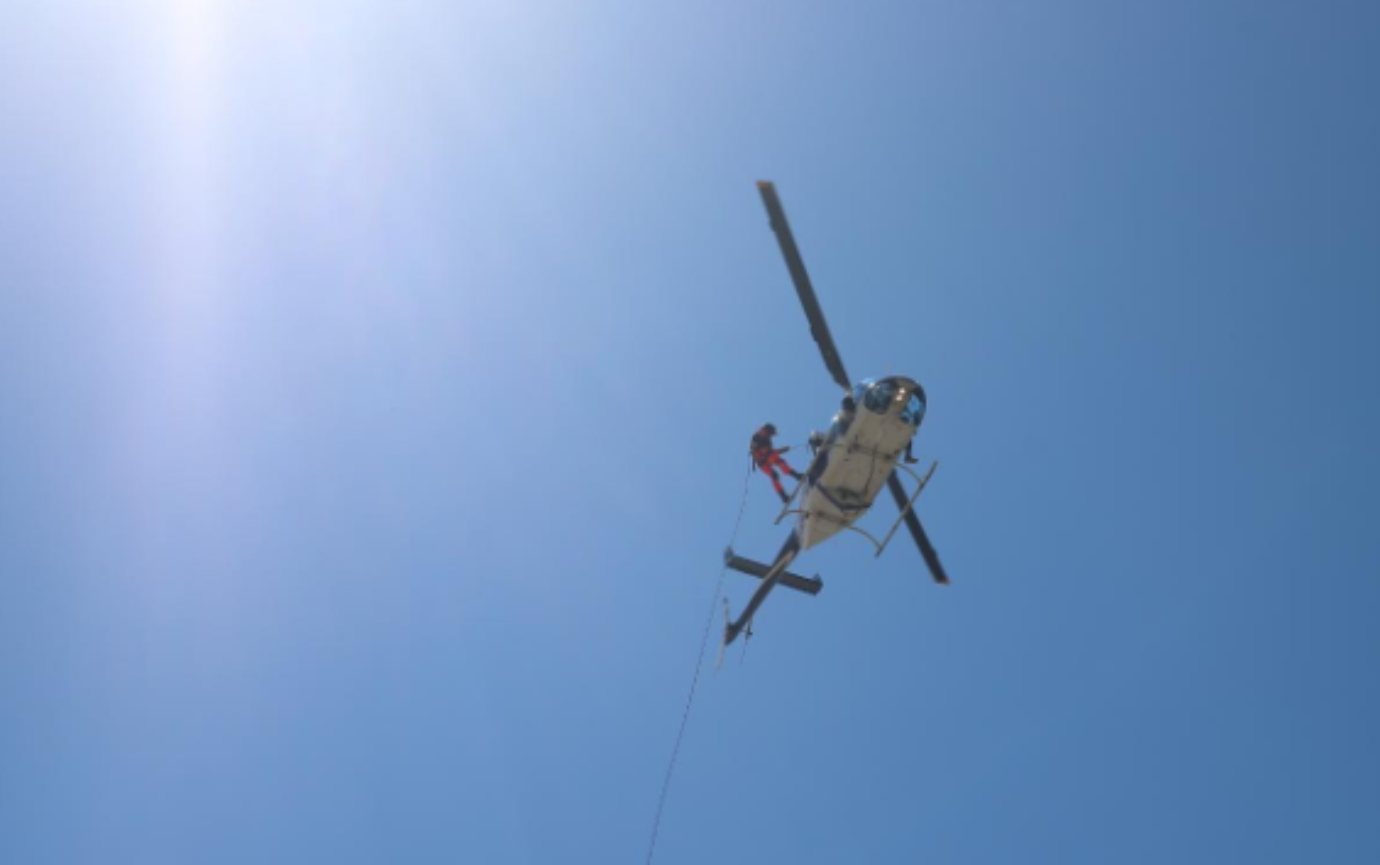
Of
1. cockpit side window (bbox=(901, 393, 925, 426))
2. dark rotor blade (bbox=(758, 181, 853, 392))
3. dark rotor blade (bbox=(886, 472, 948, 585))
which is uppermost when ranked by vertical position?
dark rotor blade (bbox=(758, 181, 853, 392))

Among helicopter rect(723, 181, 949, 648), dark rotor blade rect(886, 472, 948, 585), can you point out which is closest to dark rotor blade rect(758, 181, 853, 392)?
helicopter rect(723, 181, 949, 648)

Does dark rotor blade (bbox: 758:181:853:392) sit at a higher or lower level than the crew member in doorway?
higher

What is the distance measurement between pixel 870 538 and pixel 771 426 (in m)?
2.62

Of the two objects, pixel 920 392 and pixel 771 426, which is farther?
pixel 771 426

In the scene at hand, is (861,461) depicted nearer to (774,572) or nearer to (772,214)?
(774,572)

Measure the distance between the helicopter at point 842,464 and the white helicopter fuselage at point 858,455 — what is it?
1 cm

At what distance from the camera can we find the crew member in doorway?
16.6m

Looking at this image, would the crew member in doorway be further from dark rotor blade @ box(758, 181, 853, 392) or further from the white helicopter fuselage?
dark rotor blade @ box(758, 181, 853, 392)

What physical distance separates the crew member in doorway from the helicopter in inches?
15.5

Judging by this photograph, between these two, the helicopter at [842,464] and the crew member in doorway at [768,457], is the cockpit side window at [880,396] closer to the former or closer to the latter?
the helicopter at [842,464]

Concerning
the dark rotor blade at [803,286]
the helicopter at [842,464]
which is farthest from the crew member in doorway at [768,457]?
the dark rotor blade at [803,286]

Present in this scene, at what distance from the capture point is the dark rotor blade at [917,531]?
15.7 meters

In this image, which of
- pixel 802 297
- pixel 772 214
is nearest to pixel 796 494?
pixel 802 297

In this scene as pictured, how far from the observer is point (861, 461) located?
14.6 metres
